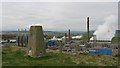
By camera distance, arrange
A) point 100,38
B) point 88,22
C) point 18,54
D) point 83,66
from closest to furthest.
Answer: point 83,66 → point 18,54 → point 88,22 → point 100,38

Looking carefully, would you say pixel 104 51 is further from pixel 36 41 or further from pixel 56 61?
pixel 36 41

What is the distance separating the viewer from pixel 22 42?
36281mm

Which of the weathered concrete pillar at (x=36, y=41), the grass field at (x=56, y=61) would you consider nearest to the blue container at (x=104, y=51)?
the grass field at (x=56, y=61)

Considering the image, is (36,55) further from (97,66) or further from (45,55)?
(97,66)

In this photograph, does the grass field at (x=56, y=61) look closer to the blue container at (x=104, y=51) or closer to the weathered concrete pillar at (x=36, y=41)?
the weathered concrete pillar at (x=36, y=41)

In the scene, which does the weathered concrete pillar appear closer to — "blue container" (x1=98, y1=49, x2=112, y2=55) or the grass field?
the grass field

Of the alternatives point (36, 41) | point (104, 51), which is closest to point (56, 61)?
point (36, 41)

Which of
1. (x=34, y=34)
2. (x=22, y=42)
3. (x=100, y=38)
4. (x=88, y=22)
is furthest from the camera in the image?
(x=100, y=38)

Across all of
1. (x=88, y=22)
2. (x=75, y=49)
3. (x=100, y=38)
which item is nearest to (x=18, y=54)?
(x=75, y=49)

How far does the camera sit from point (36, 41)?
2303 cm

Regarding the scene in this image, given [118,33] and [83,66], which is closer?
[83,66]

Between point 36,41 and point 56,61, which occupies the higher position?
point 36,41

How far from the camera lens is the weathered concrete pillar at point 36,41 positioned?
75.4 ft

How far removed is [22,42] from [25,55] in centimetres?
1286
